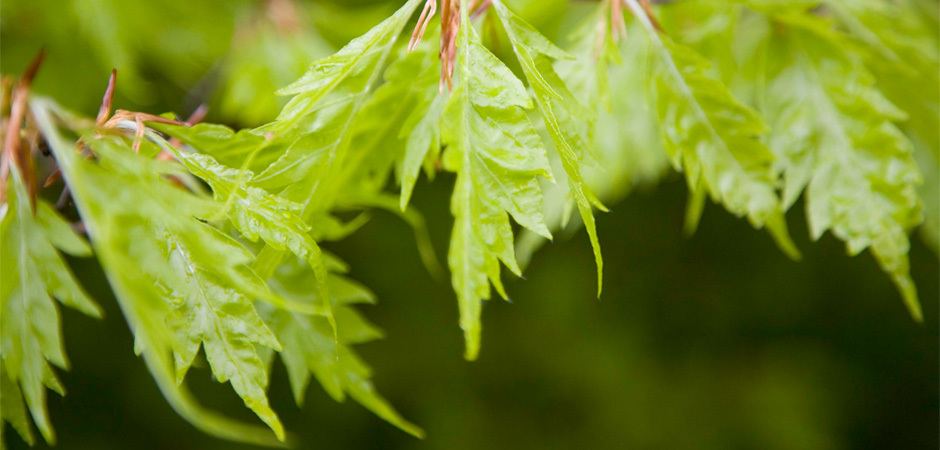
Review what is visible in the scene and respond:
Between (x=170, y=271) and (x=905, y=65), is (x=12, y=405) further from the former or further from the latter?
(x=905, y=65)

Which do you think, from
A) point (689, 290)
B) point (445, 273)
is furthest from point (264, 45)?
point (689, 290)

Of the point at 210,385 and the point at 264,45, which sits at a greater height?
the point at 264,45

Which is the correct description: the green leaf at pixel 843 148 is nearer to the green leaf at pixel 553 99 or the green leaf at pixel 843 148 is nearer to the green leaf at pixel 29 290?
the green leaf at pixel 553 99

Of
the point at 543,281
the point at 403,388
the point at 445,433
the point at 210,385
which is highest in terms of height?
the point at 210,385

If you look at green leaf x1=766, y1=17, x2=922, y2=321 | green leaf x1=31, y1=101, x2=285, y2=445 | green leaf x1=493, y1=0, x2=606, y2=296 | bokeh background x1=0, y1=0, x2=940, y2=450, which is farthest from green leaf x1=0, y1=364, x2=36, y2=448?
bokeh background x1=0, y1=0, x2=940, y2=450

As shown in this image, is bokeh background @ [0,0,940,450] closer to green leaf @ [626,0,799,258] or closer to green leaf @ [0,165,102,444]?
green leaf @ [626,0,799,258]

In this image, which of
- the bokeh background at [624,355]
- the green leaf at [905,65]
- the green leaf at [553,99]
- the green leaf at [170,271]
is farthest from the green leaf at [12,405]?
the bokeh background at [624,355]

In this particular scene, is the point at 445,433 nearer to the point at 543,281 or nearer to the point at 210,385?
the point at 543,281

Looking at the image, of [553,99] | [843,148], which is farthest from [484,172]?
[843,148]

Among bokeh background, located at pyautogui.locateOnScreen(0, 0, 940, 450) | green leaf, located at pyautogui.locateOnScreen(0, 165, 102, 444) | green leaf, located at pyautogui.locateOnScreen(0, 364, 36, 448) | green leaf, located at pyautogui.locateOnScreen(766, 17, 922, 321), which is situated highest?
green leaf, located at pyautogui.locateOnScreen(0, 165, 102, 444)
